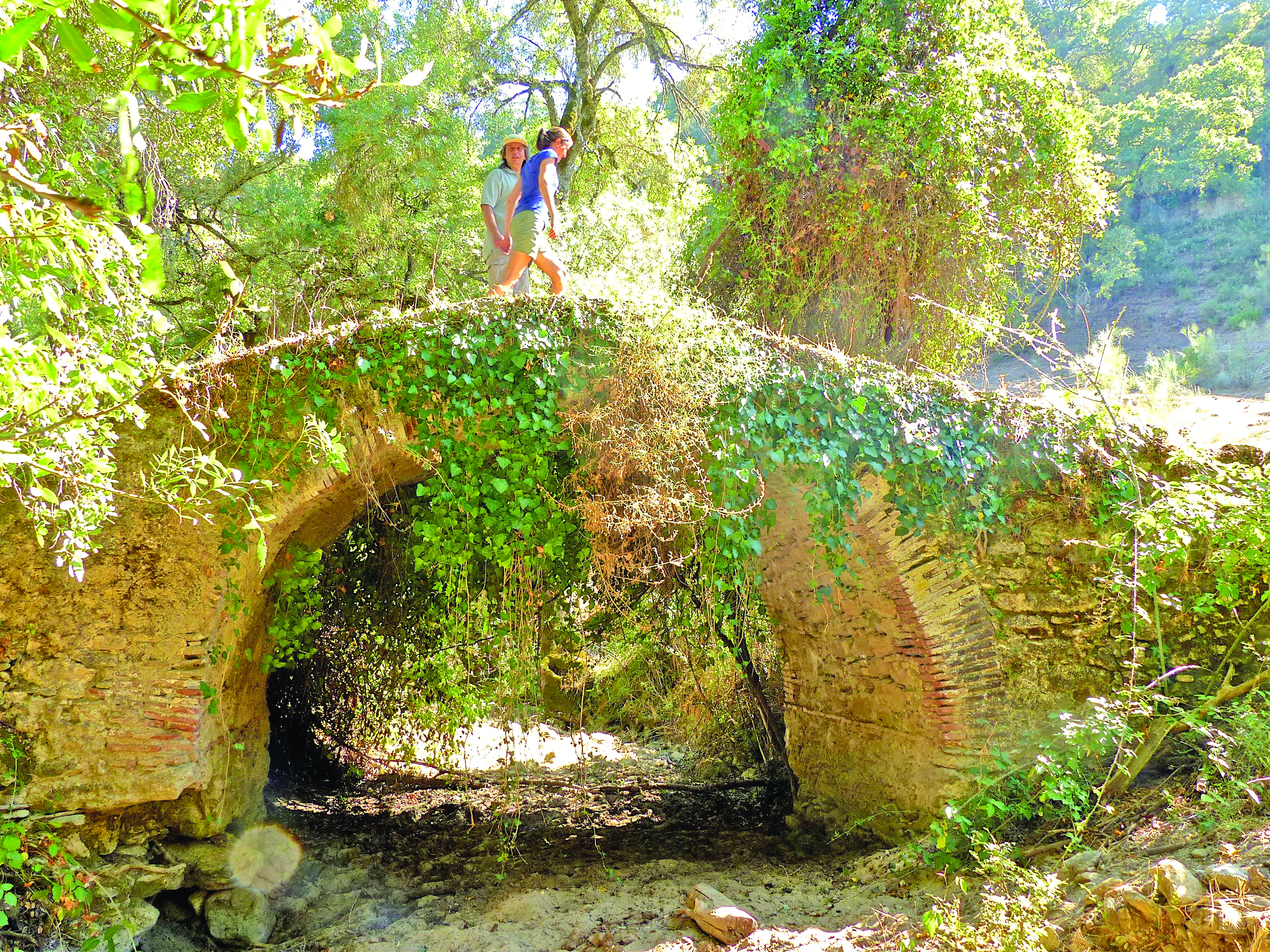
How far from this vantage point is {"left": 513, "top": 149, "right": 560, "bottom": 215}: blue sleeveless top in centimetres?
509

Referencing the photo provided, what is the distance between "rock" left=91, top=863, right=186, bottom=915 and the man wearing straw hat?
12.7ft

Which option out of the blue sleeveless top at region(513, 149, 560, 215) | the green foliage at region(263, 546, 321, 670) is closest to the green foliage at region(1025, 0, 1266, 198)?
the blue sleeveless top at region(513, 149, 560, 215)

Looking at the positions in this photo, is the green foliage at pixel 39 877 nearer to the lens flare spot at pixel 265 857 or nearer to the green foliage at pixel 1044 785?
the lens flare spot at pixel 265 857

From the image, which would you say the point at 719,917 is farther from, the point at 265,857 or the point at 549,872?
the point at 265,857

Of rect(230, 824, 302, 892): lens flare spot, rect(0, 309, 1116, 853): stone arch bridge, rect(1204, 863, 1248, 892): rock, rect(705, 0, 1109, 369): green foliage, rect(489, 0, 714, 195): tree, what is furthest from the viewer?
rect(489, 0, 714, 195): tree

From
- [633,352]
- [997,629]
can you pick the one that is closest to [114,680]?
[633,352]

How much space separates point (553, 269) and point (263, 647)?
3026 millimetres

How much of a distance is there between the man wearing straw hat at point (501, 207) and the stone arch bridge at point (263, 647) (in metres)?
1.57

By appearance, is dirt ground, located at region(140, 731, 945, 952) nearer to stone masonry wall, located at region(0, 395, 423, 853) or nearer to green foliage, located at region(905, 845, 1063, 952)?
green foliage, located at region(905, 845, 1063, 952)

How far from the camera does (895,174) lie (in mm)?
6664

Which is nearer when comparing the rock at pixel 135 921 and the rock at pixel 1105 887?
the rock at pixel 1105 887

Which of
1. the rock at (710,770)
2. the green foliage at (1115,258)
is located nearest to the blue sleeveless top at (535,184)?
the rock at (710,770)

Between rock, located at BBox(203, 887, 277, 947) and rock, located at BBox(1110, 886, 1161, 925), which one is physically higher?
rock, located at BBox(1110, 886, 1161, 925)

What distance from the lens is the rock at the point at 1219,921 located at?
2.79 metres
